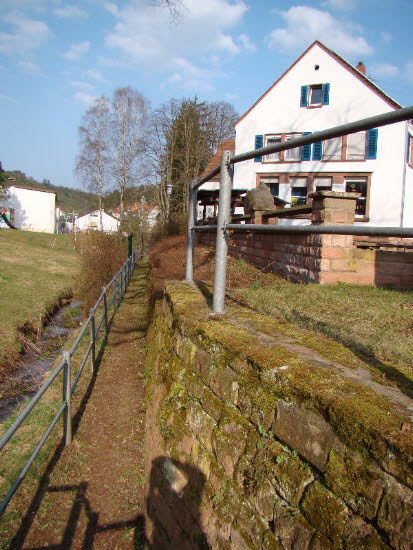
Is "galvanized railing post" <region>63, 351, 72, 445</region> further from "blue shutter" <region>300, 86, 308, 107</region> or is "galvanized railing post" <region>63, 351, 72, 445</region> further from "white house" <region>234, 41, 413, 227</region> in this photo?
"blue shutter" <region>300, 86, 308, 107</region>

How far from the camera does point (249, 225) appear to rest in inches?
91.0

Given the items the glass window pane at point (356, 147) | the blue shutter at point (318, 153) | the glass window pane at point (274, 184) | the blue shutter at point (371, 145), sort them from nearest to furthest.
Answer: the blue shutter at point (371, 145), the glass window pane at point (356, 147), the blue shutter at point (318, 153), the glass window pane at point (274, 184)

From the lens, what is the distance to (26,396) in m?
7.51

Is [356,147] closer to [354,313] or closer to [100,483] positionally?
[354,313]

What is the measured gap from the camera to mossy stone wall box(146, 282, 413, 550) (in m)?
1.15

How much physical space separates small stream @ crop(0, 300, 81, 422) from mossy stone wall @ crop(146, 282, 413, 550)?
5330 mm

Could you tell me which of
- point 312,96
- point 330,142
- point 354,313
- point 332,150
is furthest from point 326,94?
point 354,313

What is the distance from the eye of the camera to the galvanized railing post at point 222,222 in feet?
8.71

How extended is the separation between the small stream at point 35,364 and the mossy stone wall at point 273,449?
5330 millimetres

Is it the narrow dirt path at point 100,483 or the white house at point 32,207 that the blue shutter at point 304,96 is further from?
the white house at point 32,207

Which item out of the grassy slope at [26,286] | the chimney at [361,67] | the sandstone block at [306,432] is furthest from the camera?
the chimney at [361,67]

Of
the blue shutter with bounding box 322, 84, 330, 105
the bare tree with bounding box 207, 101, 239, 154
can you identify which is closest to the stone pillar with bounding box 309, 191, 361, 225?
the blue shutter with bounding box 322, 84, 330, 105

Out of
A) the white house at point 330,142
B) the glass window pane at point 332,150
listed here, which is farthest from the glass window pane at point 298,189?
the glass window pane at point 332,150

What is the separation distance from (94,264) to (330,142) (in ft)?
44.7
